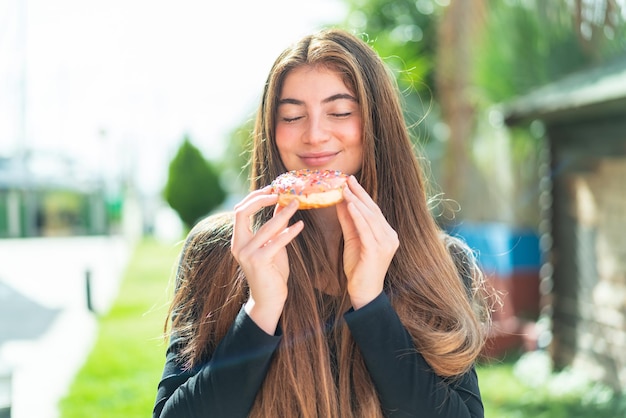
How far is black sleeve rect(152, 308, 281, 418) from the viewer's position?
Answer: 1.76 metres

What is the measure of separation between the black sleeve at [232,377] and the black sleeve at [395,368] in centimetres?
23

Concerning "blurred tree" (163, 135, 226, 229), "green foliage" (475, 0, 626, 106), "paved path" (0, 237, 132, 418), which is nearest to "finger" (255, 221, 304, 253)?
"paved path" (0, 237, 132, 418)

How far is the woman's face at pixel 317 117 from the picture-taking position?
2.05 meters

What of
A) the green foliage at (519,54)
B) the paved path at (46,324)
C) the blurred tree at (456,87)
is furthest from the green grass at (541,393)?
the green foliage at (519,54)

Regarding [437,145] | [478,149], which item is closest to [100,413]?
[478,149]

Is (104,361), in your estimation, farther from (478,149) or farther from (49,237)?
(49,237)

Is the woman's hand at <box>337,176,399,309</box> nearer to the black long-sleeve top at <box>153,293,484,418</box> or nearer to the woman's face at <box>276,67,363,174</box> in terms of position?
the black long-sleeve top at <box>153,293,484,418</box>

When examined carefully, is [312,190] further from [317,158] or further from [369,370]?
[369,370]

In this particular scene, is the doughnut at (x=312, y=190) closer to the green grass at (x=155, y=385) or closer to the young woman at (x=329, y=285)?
the young woman at (x=329, y=285)

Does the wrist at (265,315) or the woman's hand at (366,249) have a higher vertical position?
the woman's hand at (366,249)

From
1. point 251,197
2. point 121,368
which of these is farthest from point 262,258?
point 121,368

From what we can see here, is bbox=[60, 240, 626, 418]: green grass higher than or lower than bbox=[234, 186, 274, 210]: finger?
lower

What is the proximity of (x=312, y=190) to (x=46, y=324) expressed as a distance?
10.1 metres

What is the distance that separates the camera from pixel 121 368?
8305 mm
